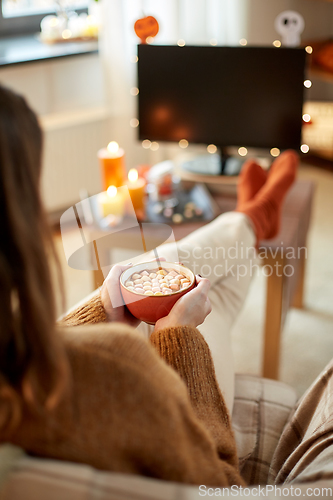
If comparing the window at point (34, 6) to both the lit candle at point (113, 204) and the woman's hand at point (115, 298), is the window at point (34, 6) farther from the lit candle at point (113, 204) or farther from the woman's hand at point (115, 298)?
the woman's hand at point (115, 298)

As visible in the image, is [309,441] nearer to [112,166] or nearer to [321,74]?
[112,166]

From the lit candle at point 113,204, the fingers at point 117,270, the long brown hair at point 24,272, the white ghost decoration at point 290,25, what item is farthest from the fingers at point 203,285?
the white ghost decoration at point 290,25

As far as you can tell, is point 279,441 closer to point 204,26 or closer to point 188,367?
point 188,367

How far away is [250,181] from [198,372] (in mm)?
906

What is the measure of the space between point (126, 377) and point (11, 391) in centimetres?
10

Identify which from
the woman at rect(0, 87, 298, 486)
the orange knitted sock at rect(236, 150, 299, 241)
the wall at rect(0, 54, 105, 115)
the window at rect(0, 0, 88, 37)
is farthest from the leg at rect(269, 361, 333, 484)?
the window at rect(0, 0, 88, 37)

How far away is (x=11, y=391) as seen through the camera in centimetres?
42

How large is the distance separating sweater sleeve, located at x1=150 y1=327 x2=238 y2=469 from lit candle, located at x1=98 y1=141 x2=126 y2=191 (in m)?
0.86

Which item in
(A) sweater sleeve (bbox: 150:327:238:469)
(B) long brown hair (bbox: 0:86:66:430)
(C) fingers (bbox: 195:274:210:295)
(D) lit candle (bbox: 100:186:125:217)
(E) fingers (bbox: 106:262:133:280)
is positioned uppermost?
(B) long brown hair (bbox: 0:86:66:430)

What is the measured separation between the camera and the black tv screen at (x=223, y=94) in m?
1.52

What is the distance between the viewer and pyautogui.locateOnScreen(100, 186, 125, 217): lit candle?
1326mm

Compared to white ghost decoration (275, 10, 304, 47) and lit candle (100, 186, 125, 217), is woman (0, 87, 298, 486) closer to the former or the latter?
lit candle (100, 186, 125, 217)

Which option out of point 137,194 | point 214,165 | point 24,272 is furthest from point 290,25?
point 24,272

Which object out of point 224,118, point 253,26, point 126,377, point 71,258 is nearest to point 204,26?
point 253,26
